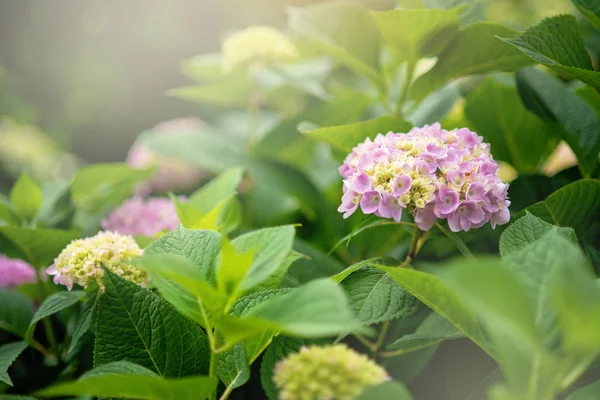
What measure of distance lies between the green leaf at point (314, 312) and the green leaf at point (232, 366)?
69 mm

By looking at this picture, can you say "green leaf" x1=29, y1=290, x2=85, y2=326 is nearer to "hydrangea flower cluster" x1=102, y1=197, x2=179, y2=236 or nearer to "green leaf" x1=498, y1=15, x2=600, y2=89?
"hydrangea flower cluster" x1=102, y1=197, x2=179, y2=236

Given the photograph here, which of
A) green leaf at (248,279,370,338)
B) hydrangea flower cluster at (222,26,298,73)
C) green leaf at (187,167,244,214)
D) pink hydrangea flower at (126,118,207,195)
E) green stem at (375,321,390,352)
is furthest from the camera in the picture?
pink hydrangea flower at (126,118,207,195)

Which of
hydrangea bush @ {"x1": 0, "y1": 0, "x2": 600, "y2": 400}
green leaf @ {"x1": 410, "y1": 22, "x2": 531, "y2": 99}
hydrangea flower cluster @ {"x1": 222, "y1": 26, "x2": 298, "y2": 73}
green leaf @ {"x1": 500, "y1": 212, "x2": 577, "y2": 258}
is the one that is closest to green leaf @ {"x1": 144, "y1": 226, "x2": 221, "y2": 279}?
hydrangea bush @ {"x1": 0, "y1": 0, "x2": 600, "y2": 400}

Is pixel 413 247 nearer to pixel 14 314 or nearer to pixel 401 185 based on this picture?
pixel 401 185

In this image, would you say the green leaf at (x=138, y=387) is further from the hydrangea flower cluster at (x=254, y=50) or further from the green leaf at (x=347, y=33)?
the hydrangea flower cluster at (x=254, y=50)

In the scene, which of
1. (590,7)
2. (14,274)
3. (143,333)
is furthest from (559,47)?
(14,274)

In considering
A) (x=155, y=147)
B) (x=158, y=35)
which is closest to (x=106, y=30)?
(x=158, y=35)

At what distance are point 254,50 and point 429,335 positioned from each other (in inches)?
→ 24.3

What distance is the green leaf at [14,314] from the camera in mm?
586

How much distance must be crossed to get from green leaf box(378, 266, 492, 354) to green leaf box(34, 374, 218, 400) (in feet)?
0.46

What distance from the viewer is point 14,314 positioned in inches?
23.3

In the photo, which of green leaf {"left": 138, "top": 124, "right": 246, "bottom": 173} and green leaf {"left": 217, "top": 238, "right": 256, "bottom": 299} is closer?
green leaf {"left": 217, "top": 238, "right": 256, "bottom": 299}

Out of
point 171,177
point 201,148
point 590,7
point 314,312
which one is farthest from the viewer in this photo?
point 171,177

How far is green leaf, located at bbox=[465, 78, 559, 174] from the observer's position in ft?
2.35
